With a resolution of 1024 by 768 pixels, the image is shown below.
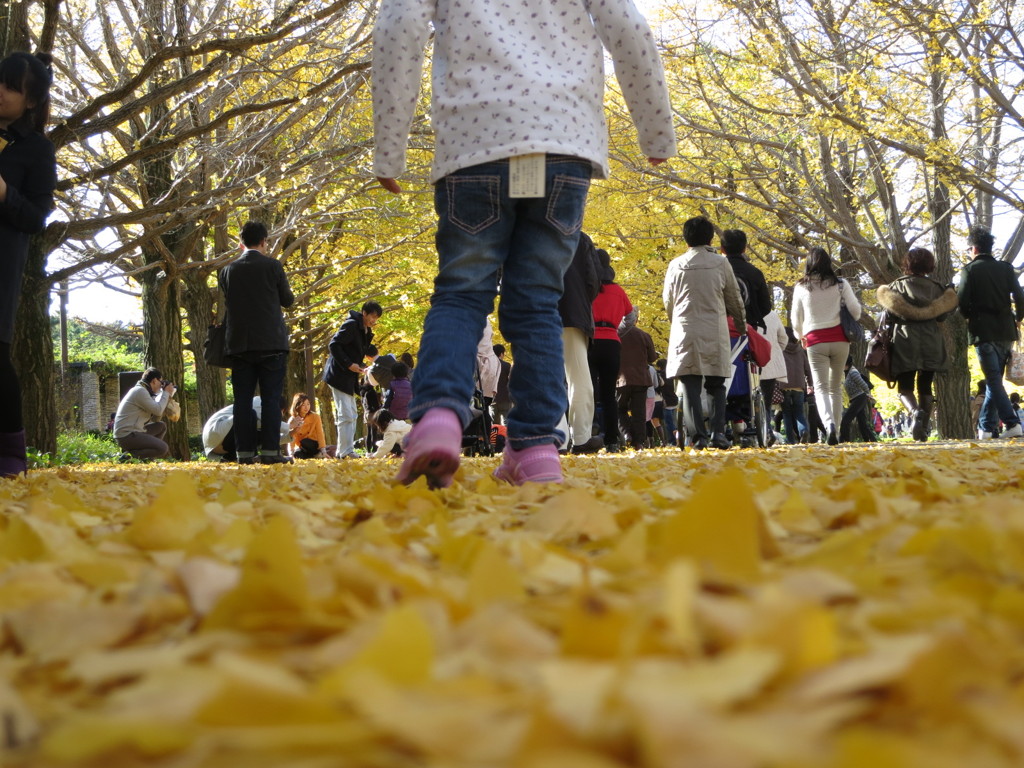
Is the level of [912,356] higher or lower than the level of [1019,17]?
lower

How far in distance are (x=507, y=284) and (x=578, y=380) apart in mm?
4837

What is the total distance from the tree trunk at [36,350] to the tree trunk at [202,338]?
18.7ft

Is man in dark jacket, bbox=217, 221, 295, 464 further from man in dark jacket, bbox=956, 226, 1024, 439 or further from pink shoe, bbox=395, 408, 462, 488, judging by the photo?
man in dark jacket, bbox=956, 226, 1024, 439

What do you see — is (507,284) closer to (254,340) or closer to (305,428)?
(254,340)

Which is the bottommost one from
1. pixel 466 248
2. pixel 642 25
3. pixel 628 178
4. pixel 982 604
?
pixel 982 604

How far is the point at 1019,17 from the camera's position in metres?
11.3

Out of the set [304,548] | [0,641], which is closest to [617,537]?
[304,548]

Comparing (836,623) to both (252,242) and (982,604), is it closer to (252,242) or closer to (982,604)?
(982,604)

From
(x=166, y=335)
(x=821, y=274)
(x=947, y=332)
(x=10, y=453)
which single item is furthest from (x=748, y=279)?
(x=166, y=335)

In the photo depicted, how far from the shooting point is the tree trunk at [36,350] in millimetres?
9617

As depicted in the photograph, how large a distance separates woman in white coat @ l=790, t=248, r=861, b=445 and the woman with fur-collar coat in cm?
48

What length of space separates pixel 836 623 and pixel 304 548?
98cm

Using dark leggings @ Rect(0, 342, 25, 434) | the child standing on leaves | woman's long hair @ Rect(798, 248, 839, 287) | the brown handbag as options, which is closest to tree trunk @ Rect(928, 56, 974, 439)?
the brown handbag

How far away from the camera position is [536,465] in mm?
3371
